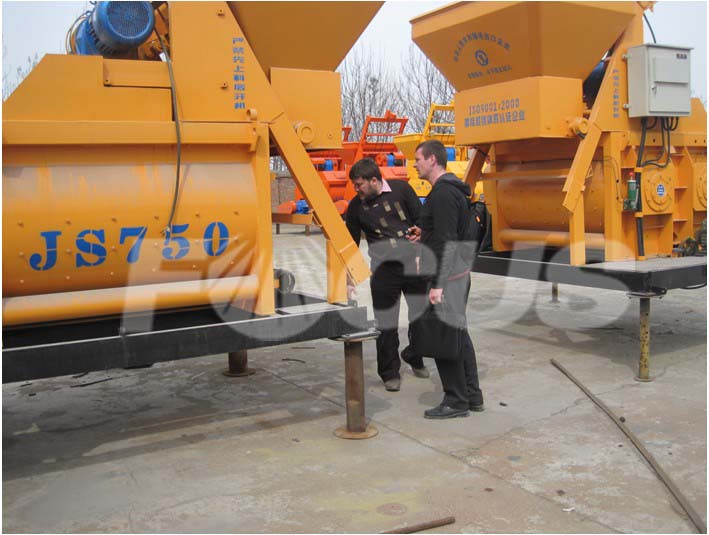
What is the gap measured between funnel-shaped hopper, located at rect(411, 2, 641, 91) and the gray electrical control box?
1.01 ft

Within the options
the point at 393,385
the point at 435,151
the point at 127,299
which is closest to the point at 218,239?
the point at 127,299

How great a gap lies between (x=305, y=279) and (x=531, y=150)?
4686 millimetres

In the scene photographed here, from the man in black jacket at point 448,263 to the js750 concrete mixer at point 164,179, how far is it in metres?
0.47

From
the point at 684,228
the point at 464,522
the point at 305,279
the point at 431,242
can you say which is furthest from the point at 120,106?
the point at 305,279

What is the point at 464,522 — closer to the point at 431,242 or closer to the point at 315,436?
the point at 315,436

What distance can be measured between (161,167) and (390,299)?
2131 millimetres

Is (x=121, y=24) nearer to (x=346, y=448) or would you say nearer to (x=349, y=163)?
(x=346, y=448)

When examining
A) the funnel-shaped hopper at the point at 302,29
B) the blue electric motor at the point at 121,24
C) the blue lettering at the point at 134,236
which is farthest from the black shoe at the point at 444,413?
the blue electric motor at the point at 121,24

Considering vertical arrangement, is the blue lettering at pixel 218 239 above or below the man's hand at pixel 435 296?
above

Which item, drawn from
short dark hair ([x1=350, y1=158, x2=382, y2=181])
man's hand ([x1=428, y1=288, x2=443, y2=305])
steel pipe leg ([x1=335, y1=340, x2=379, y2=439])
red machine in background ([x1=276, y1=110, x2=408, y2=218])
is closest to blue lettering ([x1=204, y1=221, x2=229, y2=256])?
steel pipe leg ([x1=335, y1=340, x2=379, y2=439])

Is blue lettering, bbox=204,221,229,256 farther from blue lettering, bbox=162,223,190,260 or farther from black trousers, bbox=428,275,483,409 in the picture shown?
black trousers, bbox=428,275,483,409

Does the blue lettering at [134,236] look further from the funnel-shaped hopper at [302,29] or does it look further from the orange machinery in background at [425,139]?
the orange machinery in background at [425,139]

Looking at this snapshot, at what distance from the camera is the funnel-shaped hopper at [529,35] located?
5.64 metres

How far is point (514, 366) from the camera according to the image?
591 cm
